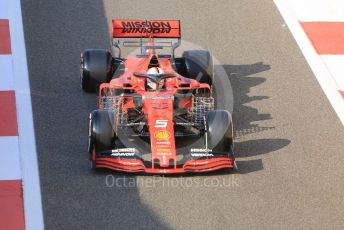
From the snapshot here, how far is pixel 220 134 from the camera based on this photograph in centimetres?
1013

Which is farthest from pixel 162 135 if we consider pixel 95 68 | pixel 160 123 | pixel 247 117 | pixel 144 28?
pixel 144 28

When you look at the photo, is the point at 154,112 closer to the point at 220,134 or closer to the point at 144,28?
the point at 220,134

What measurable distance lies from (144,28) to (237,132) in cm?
195

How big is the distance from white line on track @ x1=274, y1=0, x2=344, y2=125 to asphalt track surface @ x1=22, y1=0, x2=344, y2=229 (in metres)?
0.12

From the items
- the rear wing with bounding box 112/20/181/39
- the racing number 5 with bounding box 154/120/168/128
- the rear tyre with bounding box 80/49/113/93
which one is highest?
the rear wing with bounding box 112/20/181/39

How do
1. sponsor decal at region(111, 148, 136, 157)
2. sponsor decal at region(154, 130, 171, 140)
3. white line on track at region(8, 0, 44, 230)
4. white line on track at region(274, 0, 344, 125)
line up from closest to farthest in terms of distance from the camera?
1. white line on track at region(8, 0, 44, 230)
2. sponsor decal at region(111, 148, 136, 157)
3. sponsor decal at region(154, 130, 171, 140)
4. white line on track at region(274, 0, 344, 125)

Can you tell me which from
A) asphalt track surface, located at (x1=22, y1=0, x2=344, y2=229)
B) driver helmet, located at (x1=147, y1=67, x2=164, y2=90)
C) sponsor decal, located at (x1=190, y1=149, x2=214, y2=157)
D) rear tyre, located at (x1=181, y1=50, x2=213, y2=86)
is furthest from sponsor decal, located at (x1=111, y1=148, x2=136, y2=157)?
rear tyre, located at (x1=181, y1=50, x2=213, y2=86)

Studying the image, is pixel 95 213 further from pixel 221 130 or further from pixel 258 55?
pixel 258 55

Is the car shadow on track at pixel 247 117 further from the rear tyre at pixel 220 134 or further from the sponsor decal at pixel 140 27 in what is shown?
A: the sponsor decal at pixel 140 27

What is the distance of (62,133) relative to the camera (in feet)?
36.0

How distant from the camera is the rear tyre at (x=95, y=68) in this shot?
1167 cm

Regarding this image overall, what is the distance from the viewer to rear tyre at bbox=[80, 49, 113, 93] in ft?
38.3

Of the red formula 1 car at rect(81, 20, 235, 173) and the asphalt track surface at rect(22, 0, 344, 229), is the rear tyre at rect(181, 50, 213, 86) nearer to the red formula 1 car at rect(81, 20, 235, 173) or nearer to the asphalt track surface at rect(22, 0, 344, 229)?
the red formula 1 car at rect(81, 20, 235, 173)

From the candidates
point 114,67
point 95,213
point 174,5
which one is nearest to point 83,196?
point 95,213
